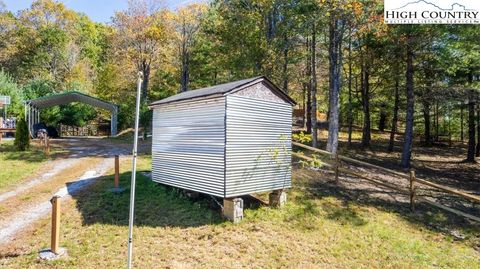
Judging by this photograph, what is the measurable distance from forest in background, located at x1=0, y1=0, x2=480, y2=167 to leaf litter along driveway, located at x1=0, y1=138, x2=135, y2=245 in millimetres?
10421

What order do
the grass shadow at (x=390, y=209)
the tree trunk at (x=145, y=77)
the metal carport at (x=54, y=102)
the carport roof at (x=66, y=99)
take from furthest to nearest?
1. the tree trunk at (x=145, y=77)
2. the carport roof at (x=66, y=99)
3. the metal carport at (x=54, y=102)
4. the grass shadow at (x=390, y=209)

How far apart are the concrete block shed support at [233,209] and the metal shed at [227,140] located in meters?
0.21

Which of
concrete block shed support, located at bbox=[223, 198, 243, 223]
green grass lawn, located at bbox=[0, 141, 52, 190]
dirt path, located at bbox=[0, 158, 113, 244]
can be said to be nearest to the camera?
dirt path, located at bbox=[0, 158, 113, 244]

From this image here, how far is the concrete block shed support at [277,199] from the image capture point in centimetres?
987

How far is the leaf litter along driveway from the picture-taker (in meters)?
8.70

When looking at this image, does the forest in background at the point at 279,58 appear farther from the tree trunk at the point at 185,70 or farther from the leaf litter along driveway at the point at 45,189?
the leaf litter along driveway at the point at 45,189

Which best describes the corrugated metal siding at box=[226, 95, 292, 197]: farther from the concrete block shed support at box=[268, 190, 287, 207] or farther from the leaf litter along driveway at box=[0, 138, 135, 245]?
the leaf litter along driveway at box=[0, 138, 135, 245]

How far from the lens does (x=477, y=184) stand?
1574cm

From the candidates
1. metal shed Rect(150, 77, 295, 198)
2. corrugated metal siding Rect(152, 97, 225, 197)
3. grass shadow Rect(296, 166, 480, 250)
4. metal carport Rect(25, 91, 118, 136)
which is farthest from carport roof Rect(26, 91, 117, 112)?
grass shadow Rect(296, 166, 480, 250)

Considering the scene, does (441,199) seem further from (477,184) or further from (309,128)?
(309,128)

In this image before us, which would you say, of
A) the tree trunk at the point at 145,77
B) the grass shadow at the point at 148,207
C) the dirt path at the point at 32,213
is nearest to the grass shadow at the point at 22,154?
the dirt path at the point at 32,213

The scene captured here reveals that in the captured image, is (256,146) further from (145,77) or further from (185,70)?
(145,77)

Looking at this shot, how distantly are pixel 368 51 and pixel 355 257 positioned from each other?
62.3 ft

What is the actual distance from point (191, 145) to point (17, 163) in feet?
34.6
